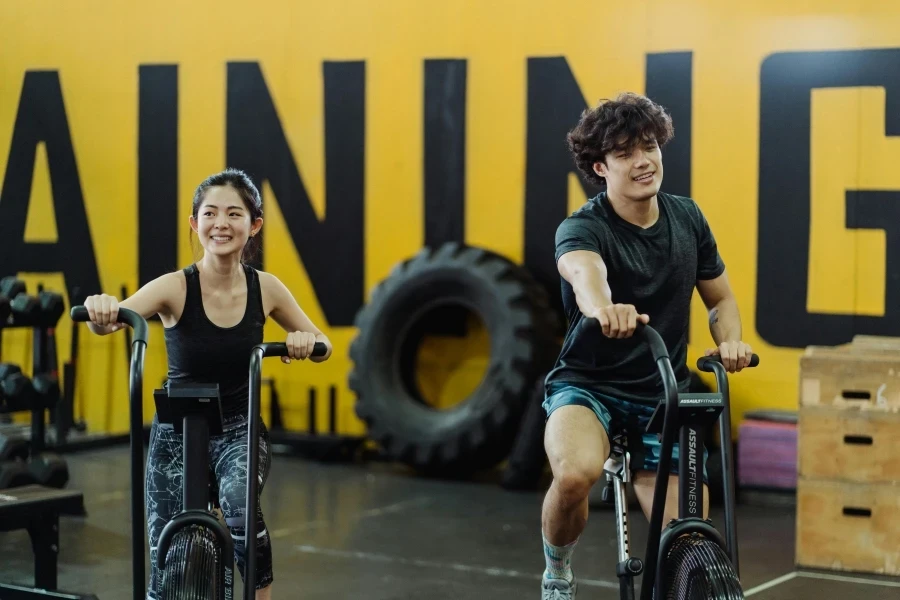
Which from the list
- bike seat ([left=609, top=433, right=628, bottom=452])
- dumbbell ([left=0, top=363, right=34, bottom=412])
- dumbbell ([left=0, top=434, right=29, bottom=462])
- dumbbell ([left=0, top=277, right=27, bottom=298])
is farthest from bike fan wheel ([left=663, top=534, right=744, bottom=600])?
dumbbell ([left=0, top=277, right=27, bottom=298])

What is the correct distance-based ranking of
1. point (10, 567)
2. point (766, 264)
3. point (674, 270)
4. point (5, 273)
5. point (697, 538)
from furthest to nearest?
point (5, 273) < point (766, 264) < point (10, 567) < point (674, 270) < point (697, 538)

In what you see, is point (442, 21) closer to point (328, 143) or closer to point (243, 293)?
point (328, 143)

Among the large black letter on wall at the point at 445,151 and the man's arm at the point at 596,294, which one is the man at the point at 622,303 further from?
the large black letter on wall at the point at 445,151

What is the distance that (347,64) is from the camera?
702cm

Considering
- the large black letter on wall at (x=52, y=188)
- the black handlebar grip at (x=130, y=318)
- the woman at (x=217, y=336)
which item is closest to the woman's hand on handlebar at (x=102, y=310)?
the black handlebar grip at (x=130, y=318)

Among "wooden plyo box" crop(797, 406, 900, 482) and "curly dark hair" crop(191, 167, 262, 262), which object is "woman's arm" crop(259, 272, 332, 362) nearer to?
"curly dark hair" crop(191, 167, 262, 262)

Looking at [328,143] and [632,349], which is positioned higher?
[328,143]

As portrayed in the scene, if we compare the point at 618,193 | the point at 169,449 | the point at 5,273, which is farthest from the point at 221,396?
the point at 5,273

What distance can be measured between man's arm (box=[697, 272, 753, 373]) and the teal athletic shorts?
0.70ft

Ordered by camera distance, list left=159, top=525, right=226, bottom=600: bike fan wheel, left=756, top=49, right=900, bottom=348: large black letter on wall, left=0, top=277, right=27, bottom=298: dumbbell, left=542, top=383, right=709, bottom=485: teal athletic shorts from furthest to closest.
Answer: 1. left=756, top=49, right=900, bottom=348: large black letter on wall
2. left=0, top=277, right=27, bottom=298: dumbbell
3. left=542, top=383, right=709, bottom=485: teal athletic shorts
4. left=159, top=525, right=226, bottom=600: bike fan wheel

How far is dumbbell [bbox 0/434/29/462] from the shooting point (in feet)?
17.4

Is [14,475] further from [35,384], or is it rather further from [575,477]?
[575,477]

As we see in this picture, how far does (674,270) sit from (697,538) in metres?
0.64

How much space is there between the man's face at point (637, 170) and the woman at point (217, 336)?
0.80 meters
